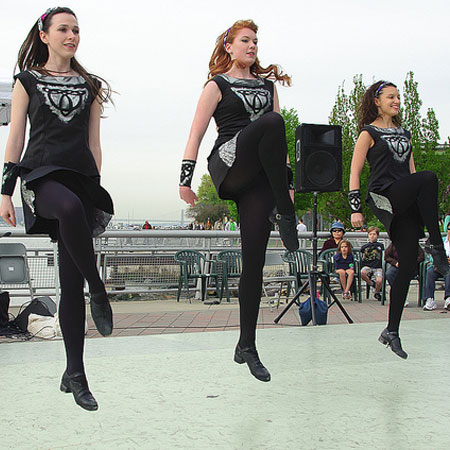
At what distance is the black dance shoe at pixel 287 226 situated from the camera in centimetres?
260

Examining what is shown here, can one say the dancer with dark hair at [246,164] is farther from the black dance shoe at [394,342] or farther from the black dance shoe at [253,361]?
the black dance shoe at [394,342]

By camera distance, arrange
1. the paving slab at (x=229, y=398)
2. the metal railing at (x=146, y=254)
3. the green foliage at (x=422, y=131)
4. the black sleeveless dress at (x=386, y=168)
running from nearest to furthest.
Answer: the paving slab at (x=229, y=398) < the black sleeveless dress at (x=386, y=168) < the metal railing at (x=146, y=254) < the green foliage at (x=422, y=131)

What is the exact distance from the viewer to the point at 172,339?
167 inches

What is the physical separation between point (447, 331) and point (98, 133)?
131 inches

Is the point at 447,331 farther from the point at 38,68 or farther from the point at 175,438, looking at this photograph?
the point at 38,68

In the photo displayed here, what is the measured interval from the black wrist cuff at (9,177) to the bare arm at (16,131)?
0.03 metres

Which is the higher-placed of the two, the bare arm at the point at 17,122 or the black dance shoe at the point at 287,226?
the bare arm at the point at 17,122

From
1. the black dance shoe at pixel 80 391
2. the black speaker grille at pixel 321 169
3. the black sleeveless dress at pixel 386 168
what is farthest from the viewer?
the black speaker grille at pixel 321 169

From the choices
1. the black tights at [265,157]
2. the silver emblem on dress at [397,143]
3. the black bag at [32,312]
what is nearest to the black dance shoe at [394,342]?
the silver emblem on dress at [397,143]

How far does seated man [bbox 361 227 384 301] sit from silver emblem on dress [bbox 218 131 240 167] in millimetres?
7160

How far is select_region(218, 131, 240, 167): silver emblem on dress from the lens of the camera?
266cm

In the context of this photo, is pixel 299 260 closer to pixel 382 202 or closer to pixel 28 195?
pixel 382 202

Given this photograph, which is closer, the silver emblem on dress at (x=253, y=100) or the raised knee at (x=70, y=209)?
the raised knee at (x=70, y=209)

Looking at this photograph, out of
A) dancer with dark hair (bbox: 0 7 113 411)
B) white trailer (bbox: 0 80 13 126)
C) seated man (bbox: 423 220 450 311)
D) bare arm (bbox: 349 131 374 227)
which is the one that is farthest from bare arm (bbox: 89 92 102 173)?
seated man (bbox: 423 220 450 311)
